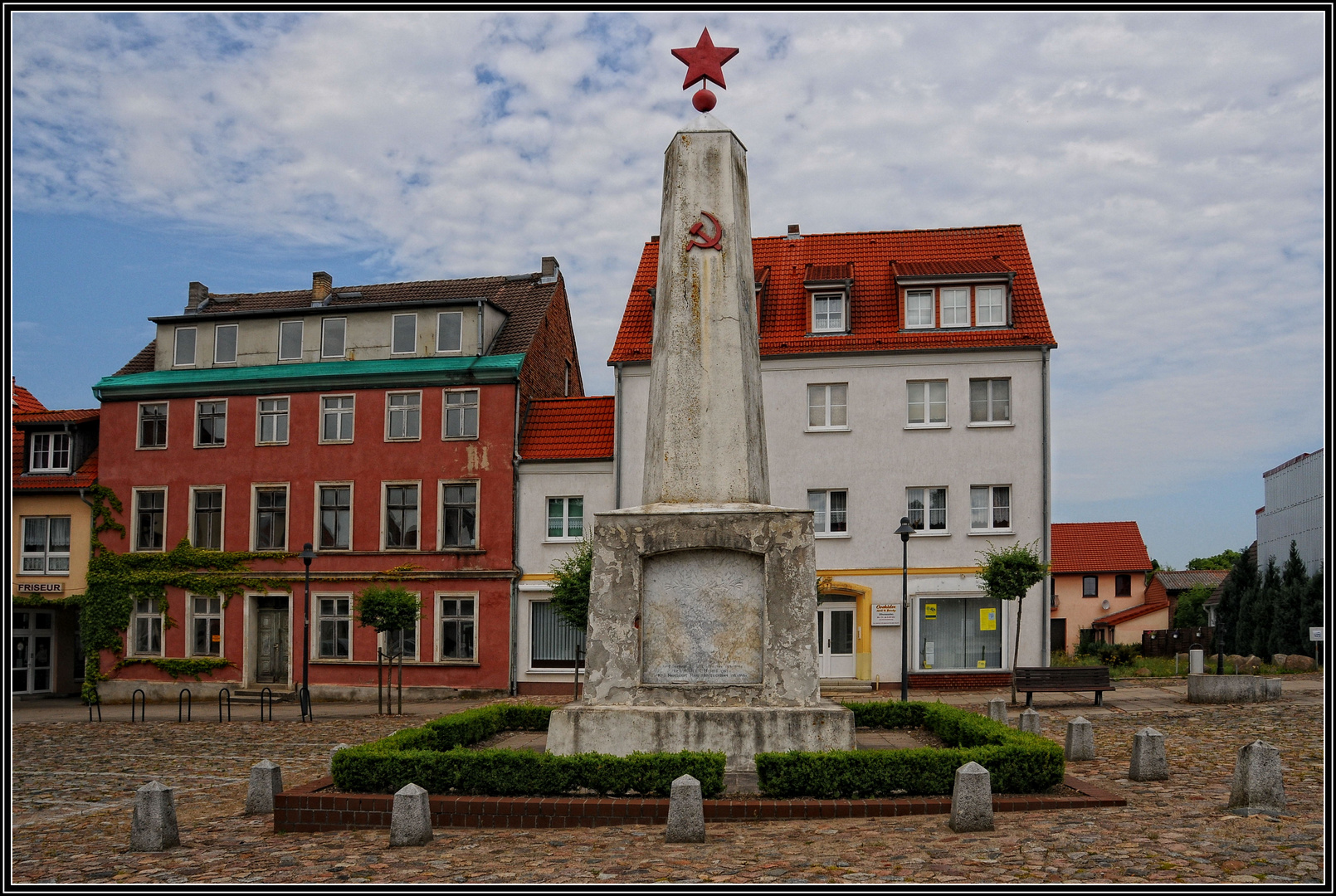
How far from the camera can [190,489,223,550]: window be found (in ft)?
112

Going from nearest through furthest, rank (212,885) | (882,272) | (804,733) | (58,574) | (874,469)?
(212,885) < (804,733) < (874,469) < (882,272) < (58,574)

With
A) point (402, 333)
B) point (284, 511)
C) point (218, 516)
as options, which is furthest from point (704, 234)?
point (218, 516)

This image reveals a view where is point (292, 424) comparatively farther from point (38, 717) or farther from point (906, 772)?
point (906, 772)

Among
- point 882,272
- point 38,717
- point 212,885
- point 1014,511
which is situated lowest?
point 38,717

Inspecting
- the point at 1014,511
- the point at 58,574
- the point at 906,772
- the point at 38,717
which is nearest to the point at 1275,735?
the point at 906,772

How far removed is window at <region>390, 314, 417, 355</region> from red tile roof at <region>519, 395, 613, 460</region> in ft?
13.3

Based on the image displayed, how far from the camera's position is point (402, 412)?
33.3 metres

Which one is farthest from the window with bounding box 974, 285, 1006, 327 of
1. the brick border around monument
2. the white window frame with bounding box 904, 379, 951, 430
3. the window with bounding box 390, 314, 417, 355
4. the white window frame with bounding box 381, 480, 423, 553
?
the brick border around monument

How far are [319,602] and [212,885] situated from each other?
25153mm

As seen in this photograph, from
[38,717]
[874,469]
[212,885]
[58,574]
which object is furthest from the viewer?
[58,574]

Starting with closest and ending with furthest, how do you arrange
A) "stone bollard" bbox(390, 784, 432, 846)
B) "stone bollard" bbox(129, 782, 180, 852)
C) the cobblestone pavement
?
1. the cobblestone pavement
2. "stone bollard" bbox(390, 784, 432, 846)
3. "stone bollard" bbox(129, 782, 180, 852)

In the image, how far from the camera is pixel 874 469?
1216 inches

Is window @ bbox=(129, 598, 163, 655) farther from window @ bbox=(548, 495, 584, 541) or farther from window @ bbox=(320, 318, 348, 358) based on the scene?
window @ bbox=(548, 495, 584, 541)

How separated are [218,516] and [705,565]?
25.4 metres
